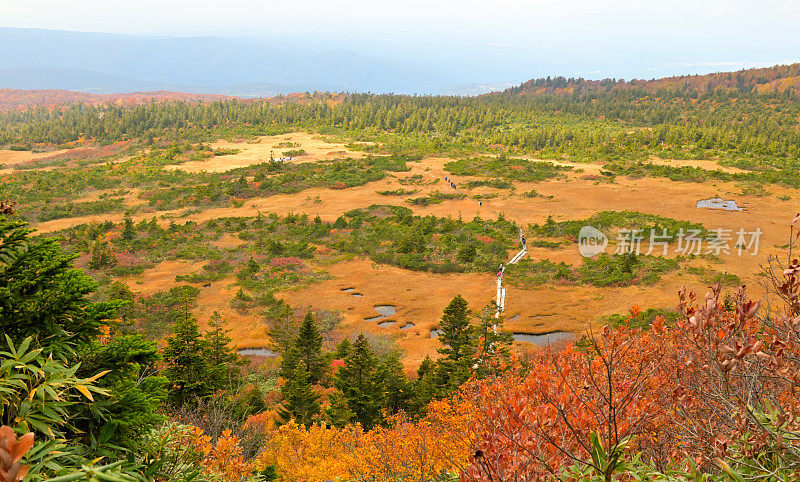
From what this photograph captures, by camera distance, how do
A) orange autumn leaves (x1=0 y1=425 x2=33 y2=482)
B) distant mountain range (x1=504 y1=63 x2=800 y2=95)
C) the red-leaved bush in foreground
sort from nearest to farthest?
orange autumn leaves (x1=0 y1=425 x2=33 y2=482) < the red-leaved bush in foreground < distant mountain range (x1=504 y1=63 x2=800 y2=95)

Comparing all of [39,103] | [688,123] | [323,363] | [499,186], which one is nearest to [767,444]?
[323,363]

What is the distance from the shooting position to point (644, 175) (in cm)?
5394

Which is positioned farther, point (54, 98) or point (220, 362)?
point (54, 98)

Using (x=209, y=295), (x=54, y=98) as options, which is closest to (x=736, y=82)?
(x=209, y=295)

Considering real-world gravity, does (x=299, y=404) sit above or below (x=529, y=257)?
below

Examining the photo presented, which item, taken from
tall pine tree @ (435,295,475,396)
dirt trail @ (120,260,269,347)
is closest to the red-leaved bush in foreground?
tall pine tree @ (435,295,475,396)

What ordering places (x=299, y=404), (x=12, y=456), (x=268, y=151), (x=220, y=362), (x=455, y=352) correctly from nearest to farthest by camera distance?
(x=12, y=456)
(x=299, y=404)
(x=220, y=362)
(x=455, y=352)
(x=268, y=151)

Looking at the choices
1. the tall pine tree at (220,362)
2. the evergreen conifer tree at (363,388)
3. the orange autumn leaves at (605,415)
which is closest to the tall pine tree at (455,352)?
the orange autumn leaves at (605,415)

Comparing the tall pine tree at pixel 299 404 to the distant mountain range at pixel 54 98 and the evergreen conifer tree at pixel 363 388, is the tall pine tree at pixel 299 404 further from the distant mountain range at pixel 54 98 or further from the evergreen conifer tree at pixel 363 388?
the distant mountain range at pixel 54 98

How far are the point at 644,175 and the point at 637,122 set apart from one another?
142 ft

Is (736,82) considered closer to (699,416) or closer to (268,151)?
(268,151)

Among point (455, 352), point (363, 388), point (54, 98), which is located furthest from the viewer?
point (54, 98)

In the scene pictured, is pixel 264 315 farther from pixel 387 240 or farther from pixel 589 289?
pixel 589 289

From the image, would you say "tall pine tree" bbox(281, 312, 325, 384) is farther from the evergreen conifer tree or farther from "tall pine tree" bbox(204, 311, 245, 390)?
the evergreen conifer tree
